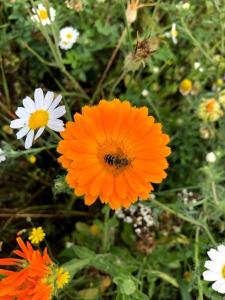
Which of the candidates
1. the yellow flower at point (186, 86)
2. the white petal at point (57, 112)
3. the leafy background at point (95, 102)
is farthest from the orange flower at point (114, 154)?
the yellow flower at point (186, 86)

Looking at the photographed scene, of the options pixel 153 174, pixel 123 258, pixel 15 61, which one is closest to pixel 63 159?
pixel 153 174

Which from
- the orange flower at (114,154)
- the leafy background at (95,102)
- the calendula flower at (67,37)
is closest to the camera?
the orange flower at (114,154)

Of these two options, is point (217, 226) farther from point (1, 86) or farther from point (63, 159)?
point (1, 86)

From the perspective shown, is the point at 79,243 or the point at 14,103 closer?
the point at 79,243

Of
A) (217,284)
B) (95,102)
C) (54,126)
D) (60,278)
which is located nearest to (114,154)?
(54,126)

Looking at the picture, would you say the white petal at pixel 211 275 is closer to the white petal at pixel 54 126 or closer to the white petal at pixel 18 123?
the white petal at pixel 54 126
